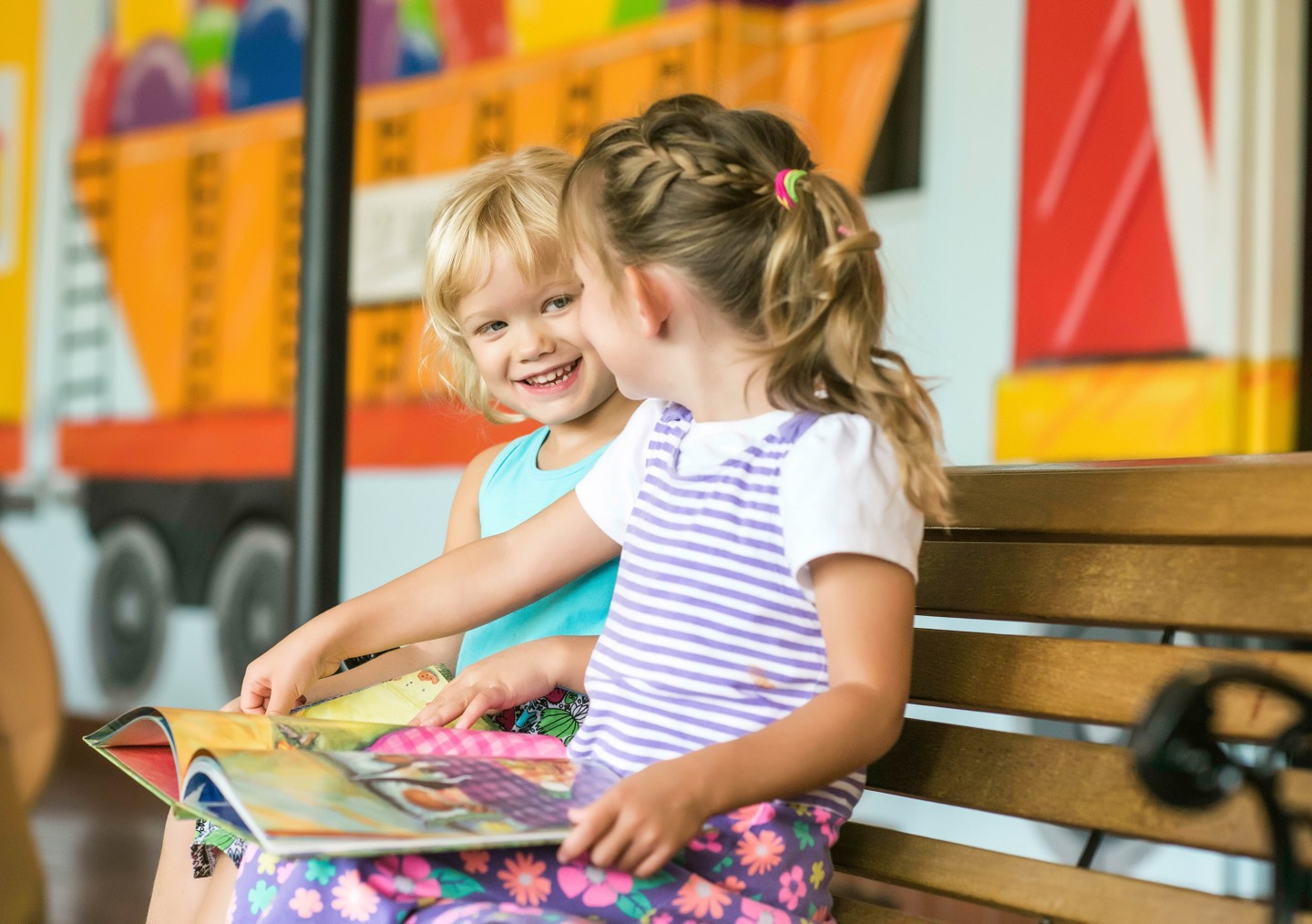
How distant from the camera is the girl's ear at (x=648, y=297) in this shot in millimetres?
1168

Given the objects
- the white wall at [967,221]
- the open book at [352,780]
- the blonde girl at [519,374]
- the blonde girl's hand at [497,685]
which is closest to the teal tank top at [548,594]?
the blonde girl at [519,374]

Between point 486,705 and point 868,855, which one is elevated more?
point 486,705

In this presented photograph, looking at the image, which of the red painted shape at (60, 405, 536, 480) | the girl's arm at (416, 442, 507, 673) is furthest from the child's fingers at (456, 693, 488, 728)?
the red painted shape at (60, 405, 536, 480)

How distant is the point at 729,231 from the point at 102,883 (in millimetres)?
2480

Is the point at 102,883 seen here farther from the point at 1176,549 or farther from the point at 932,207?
the point at 1176,549

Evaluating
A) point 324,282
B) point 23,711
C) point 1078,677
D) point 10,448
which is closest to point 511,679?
point 1078,677

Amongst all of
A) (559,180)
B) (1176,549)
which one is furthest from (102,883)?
(1176,549)

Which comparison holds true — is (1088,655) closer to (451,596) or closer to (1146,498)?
(1146,498)

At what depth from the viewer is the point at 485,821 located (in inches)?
37.0

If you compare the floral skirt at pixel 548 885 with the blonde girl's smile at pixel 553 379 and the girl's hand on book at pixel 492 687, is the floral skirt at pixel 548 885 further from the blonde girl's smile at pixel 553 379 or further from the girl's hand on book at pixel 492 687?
→ the blonde girl's smile at pixel 553 379

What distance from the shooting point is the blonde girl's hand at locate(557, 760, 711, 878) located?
35.8 inches

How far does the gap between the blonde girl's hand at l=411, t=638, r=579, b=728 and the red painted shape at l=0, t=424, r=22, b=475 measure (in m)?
4.83

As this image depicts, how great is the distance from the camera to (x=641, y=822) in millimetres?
911

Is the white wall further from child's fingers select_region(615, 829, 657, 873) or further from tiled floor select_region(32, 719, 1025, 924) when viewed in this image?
child's fingers select_region(615, 829, 657, 873)
